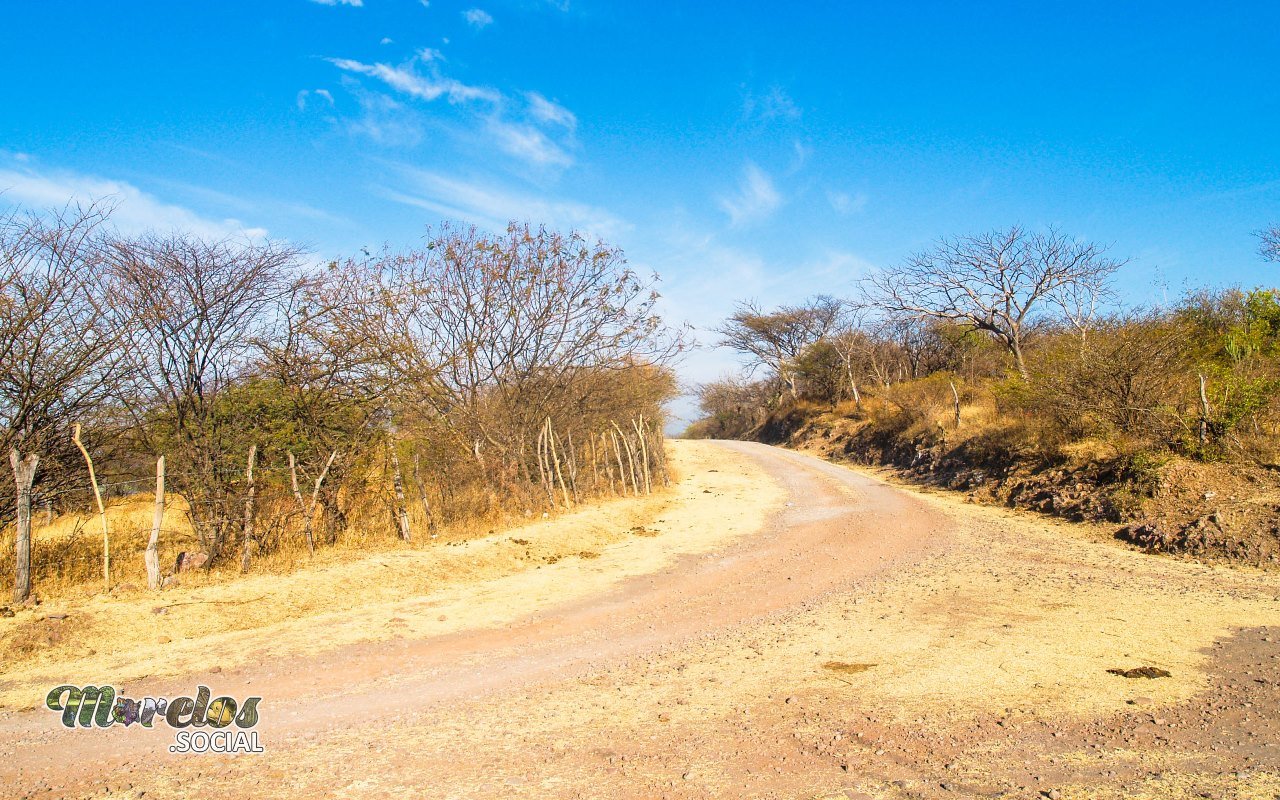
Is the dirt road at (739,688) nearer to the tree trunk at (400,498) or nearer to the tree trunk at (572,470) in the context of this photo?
the tree trunk at (400,498)

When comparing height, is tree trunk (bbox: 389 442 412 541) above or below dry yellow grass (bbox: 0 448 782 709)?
above

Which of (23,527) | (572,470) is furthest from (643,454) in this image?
(23,527)

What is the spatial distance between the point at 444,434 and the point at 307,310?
3.64 m

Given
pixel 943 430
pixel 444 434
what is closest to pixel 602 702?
pixel 444 434

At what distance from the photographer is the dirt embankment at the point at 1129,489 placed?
941 cm

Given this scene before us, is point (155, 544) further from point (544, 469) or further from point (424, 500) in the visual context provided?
point (544, 469)

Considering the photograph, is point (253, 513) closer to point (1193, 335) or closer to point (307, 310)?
point (307, 310)

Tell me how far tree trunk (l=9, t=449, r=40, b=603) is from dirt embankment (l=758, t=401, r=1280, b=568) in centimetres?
1383

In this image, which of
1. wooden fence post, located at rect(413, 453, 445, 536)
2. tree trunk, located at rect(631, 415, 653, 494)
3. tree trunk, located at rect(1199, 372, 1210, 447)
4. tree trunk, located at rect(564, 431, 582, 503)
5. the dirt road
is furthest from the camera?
tree trunk, located at rect(631, 415, 653, 494)

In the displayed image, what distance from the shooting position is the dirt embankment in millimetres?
9414

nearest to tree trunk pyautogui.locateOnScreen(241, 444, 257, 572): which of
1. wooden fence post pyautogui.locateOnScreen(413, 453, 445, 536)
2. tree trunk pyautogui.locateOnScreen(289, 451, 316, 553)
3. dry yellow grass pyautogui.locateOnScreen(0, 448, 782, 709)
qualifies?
dry yellow grass pyautogui.locateOnScreen(0, 448, 782, 709)

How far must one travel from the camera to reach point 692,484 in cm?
2028

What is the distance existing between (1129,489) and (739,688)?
9859 millimetres

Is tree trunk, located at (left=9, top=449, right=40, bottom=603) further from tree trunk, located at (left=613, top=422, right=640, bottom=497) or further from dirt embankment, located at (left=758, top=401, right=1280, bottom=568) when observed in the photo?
dirt embankment, located at (left=758, top=401, right=1280, bottom=568)
